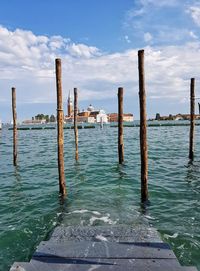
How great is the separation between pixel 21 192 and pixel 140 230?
24.4 feet

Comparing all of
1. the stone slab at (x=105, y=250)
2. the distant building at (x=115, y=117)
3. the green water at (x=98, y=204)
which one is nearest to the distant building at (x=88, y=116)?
the distant building at (x=115, y=117)

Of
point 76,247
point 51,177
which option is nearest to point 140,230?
point 76,247

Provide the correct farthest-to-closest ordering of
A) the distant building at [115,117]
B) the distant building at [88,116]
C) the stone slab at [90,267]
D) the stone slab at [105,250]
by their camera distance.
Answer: the distant building at [115,117], the distant building at [88,116], the stone slab at [105,250], the stone slab at [90,267]

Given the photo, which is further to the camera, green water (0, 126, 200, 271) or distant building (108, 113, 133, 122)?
distant building (108, 113, 133, 122)

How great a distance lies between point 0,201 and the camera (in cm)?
1245

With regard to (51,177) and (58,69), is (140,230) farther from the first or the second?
(51,177)

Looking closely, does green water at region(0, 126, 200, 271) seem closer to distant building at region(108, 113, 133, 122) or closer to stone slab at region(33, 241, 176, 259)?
stone slab at region(33, 241, 176, 259)

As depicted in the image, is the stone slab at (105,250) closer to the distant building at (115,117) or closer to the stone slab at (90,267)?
the stone slab at (90,267)

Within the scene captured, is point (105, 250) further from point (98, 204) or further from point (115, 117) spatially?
point (115, 117)

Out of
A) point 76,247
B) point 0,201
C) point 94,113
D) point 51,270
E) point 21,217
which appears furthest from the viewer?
point 94,113

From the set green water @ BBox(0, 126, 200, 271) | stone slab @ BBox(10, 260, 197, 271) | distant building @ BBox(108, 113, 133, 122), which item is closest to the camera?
stone slab @ BBox(10, 260, 197, 271)

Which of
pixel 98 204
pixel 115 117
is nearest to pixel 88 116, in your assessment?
pixel 115 117

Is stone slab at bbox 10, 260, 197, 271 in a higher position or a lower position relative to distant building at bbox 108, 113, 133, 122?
lower

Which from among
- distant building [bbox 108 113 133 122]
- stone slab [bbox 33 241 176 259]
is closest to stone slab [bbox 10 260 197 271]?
stone slab [bbox 33 241 176 259]
